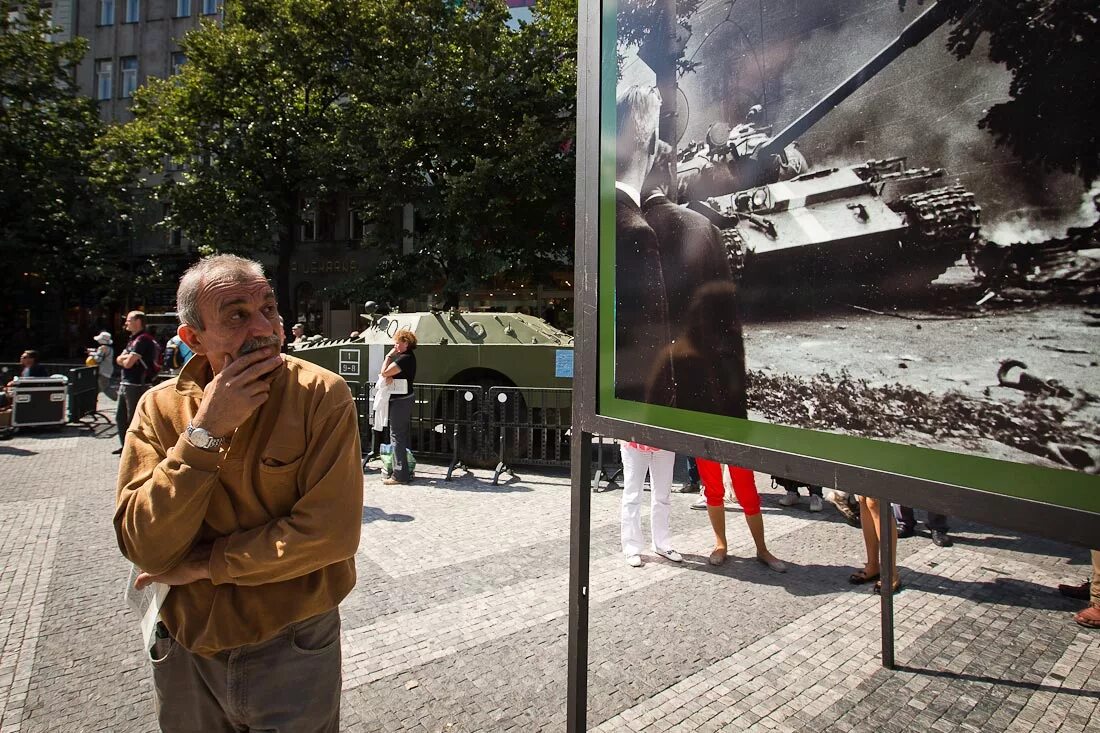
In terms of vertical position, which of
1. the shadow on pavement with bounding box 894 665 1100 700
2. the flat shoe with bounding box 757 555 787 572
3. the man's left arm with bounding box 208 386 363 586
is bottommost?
the shadow on pavement with bounding box 894 665 1100 700

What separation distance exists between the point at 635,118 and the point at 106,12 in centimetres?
4356

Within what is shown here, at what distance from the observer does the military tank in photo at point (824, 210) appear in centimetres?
116

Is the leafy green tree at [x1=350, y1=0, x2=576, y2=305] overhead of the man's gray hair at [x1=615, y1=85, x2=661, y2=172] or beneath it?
overhead

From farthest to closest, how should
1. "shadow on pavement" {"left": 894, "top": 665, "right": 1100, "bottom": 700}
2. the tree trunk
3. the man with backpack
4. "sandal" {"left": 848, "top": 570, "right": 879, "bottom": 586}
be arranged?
the tree trunk → the man with backpack → "sandal" {"left": 848, "top": 570, "right": 879, "bottom": 586} → "shadow on pavement" {"left": 894, "top": 665, "right": 1100, "bottom": 700}

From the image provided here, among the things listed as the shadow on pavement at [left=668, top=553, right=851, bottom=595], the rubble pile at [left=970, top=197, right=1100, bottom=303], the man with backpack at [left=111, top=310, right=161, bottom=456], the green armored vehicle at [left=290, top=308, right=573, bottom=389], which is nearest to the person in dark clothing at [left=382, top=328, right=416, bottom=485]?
the green armored vehicle at [left=290, top=308, right=573, bottom=389]

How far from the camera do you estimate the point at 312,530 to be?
169 cm

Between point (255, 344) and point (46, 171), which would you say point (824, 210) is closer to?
point (255, 344)

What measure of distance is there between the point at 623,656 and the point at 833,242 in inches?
114

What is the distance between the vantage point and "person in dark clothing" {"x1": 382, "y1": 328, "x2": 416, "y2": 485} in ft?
25.6

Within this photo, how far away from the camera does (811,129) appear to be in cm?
135

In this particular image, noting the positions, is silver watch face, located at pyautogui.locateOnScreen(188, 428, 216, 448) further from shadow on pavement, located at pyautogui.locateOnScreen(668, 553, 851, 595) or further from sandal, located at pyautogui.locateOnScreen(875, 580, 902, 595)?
sandal, located at pyautogui.locateOnScreen(875, 580, 902, 595)

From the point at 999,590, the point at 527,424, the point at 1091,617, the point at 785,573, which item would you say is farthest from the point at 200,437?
the point at 527,424

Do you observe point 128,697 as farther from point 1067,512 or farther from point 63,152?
point 63,152

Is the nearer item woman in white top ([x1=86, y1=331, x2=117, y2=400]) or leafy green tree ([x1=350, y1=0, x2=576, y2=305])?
woman in white top ([x1=86, y1=331, x2=117, y2=400])
